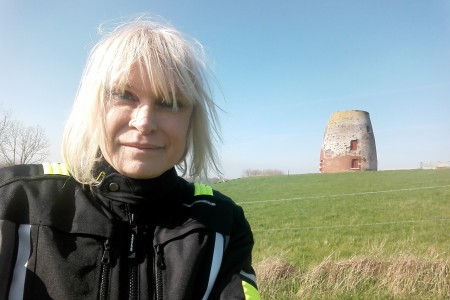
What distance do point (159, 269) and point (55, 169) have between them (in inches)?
24.3

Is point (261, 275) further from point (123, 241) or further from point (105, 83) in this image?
point (105, 83)

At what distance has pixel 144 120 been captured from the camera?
1351 mm

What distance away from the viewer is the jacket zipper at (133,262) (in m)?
1.34

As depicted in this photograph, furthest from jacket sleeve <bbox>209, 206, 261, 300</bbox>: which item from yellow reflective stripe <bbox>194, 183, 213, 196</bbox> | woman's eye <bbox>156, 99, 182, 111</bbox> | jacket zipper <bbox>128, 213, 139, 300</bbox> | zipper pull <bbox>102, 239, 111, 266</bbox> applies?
woman's eye <bbox>156, 99, 182, 111</bbox>

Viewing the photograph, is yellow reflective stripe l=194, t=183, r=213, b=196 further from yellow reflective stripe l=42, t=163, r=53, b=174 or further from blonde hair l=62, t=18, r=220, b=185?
yellow reflective stripe l=42, t=163, r=53, b=174

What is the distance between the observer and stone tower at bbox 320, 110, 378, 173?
37.3m

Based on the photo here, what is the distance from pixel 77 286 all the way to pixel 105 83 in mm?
754

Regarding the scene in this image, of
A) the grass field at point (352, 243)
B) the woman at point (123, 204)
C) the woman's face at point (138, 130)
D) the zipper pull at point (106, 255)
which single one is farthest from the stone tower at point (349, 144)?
the zipper pull at point (106, 255)

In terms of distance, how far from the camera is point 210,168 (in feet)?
6.25

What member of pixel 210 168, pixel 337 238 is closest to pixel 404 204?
pixel 337 238

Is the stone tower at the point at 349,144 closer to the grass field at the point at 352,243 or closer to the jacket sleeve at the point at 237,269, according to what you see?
the grass field at the point at 352,243

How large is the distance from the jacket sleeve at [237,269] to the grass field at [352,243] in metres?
2.38

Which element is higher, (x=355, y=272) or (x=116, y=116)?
(x=116, y=116)

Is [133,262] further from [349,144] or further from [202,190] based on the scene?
[349,144]
